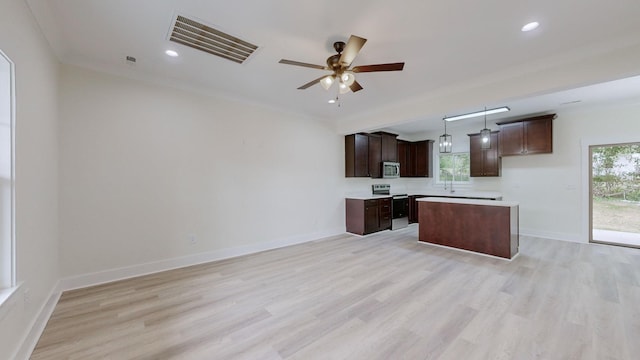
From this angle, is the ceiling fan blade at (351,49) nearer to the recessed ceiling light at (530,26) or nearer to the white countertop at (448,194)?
the recessed ceiling light at (530,26)

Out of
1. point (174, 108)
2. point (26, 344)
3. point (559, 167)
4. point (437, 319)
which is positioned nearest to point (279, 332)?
point (437, 319)

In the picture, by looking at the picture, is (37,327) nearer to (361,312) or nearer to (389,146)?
(361,312)

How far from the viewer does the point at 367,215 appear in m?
5.77

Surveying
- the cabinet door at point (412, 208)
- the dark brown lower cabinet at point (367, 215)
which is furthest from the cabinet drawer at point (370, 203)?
the cabinet door at point (412, 208)

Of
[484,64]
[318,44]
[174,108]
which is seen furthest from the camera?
[174,108]

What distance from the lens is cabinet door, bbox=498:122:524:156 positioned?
550cm

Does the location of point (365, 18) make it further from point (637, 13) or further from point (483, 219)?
point (483, 219)

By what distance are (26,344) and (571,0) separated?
503 cm

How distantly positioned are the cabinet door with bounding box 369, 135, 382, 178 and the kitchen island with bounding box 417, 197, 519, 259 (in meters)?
1.55

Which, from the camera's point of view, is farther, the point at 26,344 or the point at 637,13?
the point at 637,13

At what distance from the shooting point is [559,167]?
5266mm

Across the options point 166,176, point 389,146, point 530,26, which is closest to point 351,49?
point 530,26

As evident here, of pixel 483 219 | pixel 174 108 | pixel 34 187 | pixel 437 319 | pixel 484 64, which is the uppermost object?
pixel 484 64

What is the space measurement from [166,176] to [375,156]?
15.2ft
